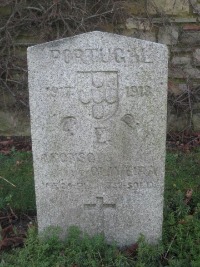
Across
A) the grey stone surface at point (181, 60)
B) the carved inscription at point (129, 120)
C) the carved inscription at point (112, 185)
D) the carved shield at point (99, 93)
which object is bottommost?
the carved inscription at point (112, 185)

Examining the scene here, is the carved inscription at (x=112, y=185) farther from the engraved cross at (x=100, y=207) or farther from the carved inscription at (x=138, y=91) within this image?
the carved inscription at (x=138, y=91)

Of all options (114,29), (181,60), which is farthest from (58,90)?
(181,60)

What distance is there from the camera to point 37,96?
267 cm

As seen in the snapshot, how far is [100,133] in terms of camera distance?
108 inches

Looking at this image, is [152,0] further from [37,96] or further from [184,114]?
[37,96]

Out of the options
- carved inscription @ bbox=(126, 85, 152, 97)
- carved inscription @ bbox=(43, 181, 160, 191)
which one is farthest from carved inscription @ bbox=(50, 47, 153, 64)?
carved inscription @ bbox=(43, 181, 160, 191)

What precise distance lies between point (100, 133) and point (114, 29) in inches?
106

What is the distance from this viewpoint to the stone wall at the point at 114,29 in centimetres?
507

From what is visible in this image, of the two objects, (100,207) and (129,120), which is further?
(100,207)

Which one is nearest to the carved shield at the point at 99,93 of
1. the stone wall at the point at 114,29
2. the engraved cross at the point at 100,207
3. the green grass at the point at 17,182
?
the engraved cross at the point at 100,207

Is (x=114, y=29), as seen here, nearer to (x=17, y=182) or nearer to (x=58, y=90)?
→ (x=17, y=182)

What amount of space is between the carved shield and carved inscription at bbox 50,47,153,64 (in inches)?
3.1

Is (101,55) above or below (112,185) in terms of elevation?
above

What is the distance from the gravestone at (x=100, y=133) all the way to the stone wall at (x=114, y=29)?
2.57 m
